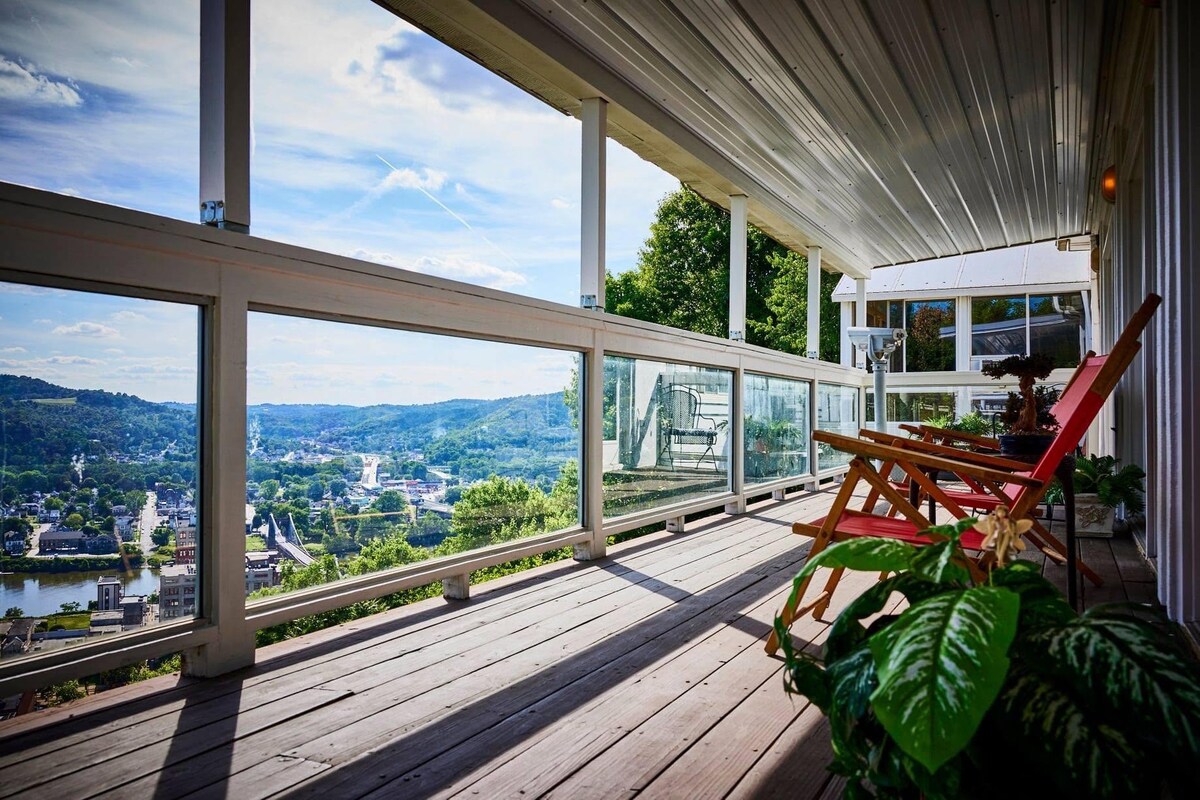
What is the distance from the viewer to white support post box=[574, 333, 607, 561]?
4.96 m

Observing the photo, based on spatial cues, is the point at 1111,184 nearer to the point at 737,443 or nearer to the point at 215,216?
the point at 737,443

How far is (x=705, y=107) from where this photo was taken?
5531mm

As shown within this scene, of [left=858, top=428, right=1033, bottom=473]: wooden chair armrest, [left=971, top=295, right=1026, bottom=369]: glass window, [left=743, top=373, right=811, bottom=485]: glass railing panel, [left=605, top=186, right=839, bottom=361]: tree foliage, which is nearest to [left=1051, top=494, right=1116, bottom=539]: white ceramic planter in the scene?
[left=858, top=428, right=1033, bottom=473]: wooden chair armrest

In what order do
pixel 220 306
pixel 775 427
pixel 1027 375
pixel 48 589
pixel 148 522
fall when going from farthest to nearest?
1. pixel 775 427
2. pixel 1027 375
3. pixel 220 306
4. pixel 148 522
5. pixel 48 589

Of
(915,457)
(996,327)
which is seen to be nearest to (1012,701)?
(915,457)

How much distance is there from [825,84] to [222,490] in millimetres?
4159

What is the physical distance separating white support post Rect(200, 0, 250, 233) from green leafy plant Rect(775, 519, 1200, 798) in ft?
8.10

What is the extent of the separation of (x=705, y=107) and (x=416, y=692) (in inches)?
168

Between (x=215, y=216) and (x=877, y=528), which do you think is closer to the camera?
(x=215, y=216)

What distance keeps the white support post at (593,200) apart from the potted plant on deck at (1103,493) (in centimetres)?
329

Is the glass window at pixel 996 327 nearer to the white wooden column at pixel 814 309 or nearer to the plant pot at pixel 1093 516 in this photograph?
the white wooden column at pixel 814 309

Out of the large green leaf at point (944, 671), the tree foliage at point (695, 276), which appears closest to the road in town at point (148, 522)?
the large green leaf at point (944, 671)

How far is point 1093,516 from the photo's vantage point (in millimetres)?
5383

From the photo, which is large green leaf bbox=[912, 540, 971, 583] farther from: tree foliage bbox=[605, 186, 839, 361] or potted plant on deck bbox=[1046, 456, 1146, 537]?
tree foliage bbox=[605, 186, 839, 361]
